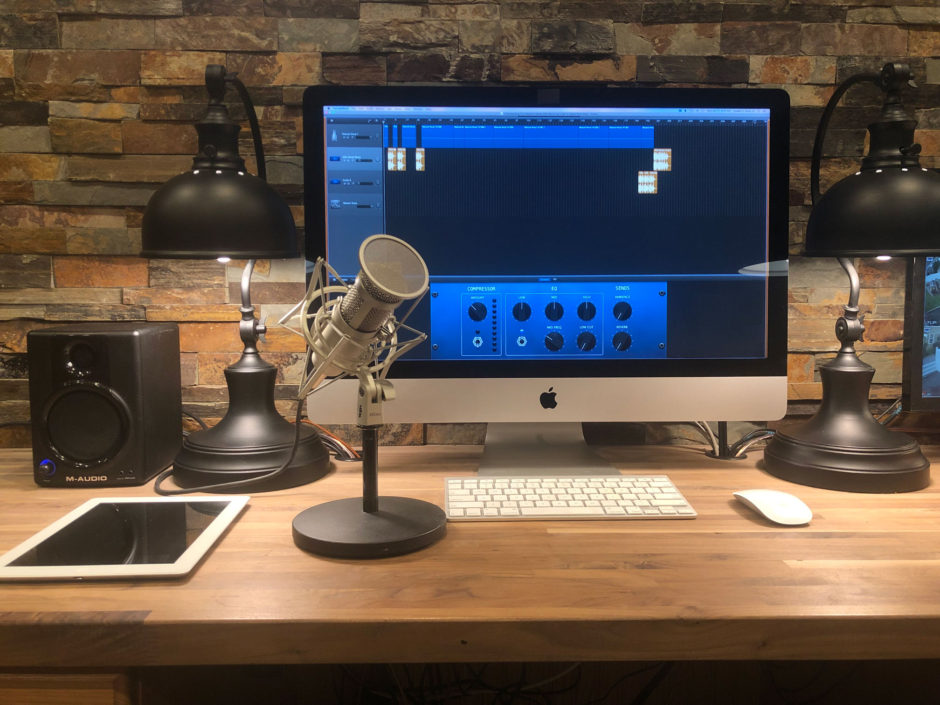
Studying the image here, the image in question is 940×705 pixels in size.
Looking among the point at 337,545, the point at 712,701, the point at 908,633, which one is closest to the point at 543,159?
the point at 337,545

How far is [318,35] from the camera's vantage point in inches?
53.0

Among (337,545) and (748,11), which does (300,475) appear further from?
(748,11)

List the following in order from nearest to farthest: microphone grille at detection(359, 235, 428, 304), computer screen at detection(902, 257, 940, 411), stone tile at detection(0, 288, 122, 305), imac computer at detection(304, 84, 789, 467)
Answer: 1. microphone grille at detection(359, 235, 428, 304)
2. imac computer at detection(304, 84, 789, 467)
3. computer screen at detection(902, 257, 940, 411)
4. stone tile at detection(0, 288, 122, 305)

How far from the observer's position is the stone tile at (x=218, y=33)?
1339 millimetres

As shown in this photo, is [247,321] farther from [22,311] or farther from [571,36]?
[571,36]

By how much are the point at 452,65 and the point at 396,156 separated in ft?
1.05

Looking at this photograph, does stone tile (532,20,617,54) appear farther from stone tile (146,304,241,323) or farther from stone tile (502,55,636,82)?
stone tile (146,304,241,323)

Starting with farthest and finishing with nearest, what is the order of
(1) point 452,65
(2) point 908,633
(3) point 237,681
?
(1) point 452,65 → (3) point 237,681 → (2) point 908,633

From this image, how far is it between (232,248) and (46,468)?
0.45 meters

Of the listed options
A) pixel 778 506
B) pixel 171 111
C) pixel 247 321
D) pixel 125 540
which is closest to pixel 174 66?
pixel 171 111

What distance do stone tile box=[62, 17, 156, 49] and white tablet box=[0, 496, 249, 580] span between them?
2.84 ft

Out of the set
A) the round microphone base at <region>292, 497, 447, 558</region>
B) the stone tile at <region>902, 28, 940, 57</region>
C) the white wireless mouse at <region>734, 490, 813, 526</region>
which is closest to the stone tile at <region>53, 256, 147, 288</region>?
the round microphone base at <region>292, 497, 447, 558</region>

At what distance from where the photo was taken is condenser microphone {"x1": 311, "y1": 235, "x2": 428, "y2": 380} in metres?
0.78

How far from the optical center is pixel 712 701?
1.40 meters
